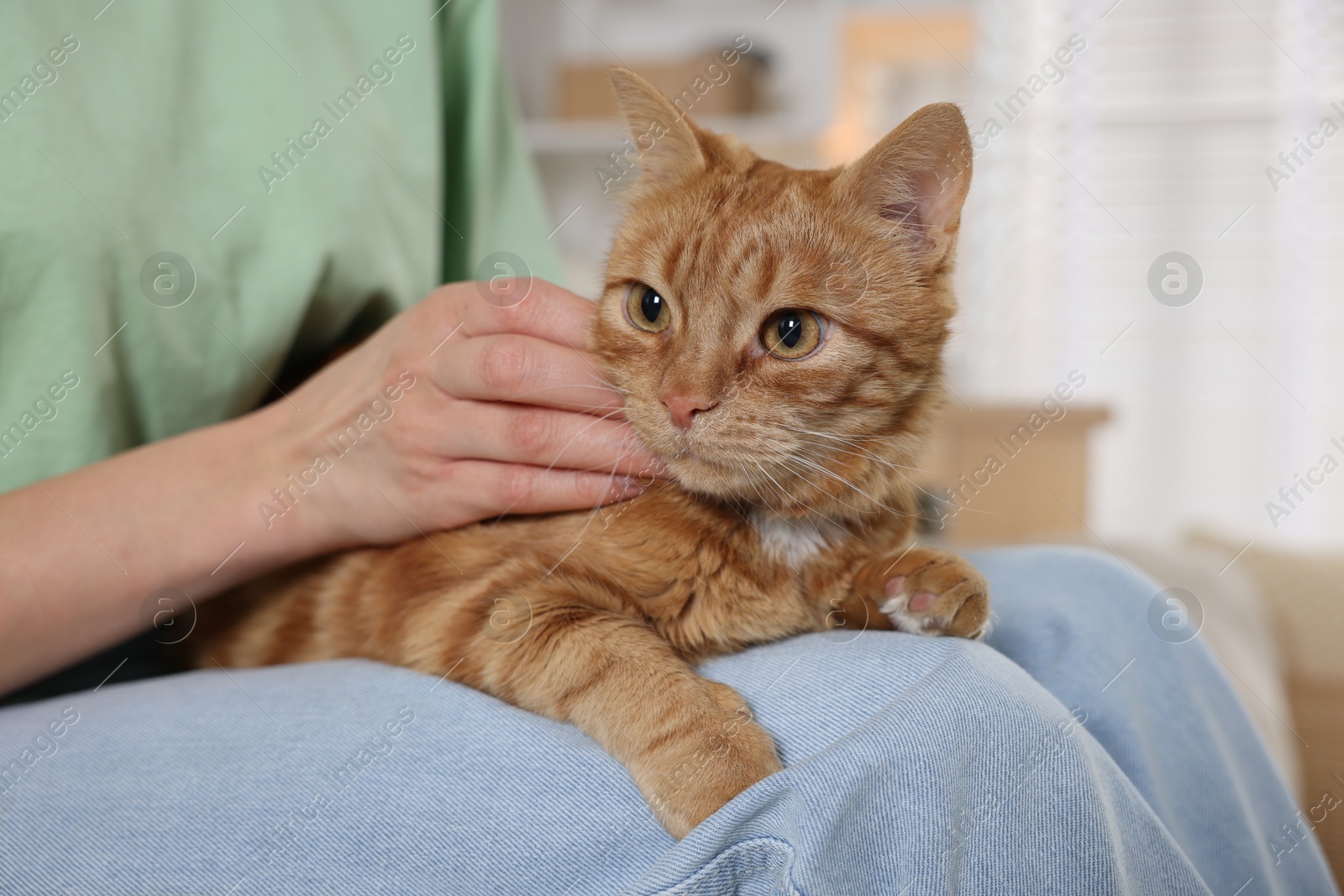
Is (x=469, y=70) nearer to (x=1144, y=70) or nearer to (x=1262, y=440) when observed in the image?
(x=1144, y=70)

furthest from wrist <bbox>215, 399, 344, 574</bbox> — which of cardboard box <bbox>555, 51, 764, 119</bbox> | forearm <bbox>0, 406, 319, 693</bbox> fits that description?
cardboard box <bbox>555, 51, 764, 119</bbox>

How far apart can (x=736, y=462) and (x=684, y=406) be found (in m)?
0.09

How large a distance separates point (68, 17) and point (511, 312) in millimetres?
744

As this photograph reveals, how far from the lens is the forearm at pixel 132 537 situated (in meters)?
1.08

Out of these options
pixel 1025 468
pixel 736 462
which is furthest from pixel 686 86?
pixel 736 462

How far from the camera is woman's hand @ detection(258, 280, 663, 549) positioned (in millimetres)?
1098

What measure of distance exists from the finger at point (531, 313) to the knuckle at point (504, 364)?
30 mm

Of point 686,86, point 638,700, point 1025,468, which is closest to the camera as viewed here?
point 638,700

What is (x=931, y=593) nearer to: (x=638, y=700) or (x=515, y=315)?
(x=638, y=700)

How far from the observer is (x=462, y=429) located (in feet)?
3.68

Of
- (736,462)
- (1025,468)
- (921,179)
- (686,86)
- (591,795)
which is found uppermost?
(686,86)

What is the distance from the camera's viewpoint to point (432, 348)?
44.5 inches

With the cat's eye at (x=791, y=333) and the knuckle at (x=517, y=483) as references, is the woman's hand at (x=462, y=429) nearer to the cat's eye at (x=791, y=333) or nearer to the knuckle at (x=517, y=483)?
the knuckle at (x=517, y=483)

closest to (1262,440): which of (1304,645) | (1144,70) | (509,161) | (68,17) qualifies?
Result: (1144,70)
